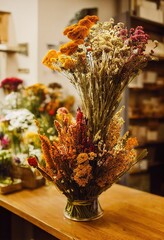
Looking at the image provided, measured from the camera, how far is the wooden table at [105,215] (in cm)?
142

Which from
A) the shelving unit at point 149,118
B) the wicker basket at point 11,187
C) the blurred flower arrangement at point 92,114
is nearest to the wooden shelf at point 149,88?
the shelving unit at point 149,118

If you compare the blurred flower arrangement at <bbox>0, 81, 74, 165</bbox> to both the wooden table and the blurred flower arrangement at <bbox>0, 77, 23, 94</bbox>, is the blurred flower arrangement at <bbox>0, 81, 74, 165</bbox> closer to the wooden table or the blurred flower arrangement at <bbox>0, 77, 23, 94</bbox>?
the blurred flower arrangement at <bbox>0, 77, 23, 94</bbox>

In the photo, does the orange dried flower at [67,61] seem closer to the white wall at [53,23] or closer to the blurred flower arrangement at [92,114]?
the blurred flower arrangement at [92,114]

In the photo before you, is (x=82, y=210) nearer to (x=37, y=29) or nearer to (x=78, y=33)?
(x=78, y=33)

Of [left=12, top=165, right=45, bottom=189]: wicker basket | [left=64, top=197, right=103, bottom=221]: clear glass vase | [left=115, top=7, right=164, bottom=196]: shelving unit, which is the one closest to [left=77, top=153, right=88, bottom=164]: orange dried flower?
[left=64, top=197, right=103, bottom=221]: clear glass vase

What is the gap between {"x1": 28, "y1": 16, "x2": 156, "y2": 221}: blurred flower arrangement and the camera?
4.69 feet

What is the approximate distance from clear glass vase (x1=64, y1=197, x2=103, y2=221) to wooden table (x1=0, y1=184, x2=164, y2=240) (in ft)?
0.09

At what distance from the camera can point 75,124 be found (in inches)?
59.6

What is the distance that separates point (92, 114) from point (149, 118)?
8.91ft

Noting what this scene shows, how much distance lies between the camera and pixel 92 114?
1.55 metres

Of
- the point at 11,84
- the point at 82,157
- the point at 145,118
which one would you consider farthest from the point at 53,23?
the point at 82,157

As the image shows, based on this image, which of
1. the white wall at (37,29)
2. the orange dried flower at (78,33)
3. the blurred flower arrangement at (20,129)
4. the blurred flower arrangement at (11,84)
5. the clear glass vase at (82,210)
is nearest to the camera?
the orange dried flower at (78,33)

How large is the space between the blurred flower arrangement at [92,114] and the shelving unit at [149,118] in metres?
2.29

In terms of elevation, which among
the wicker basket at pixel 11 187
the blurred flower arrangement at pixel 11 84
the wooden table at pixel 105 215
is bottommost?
the wooden table at pixel 105 215
